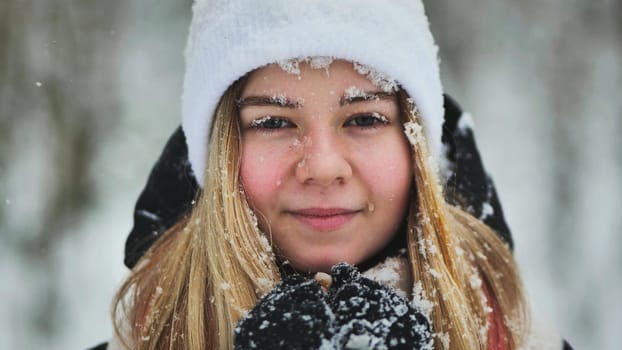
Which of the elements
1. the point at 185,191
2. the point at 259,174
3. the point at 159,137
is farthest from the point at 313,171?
the point at 159,137

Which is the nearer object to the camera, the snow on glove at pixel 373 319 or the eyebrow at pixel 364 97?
the snow on glove at pixel 373 319

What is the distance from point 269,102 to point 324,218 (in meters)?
0.25

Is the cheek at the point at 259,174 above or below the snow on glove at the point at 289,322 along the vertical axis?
above

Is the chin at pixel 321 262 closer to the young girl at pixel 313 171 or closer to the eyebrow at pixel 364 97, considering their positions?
the young girl at pixel 313 171

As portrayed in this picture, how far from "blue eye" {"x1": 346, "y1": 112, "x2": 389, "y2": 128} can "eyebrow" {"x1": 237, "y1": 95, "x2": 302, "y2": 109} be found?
0.12 metres

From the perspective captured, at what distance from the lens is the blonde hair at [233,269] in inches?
55.7

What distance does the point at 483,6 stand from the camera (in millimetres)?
4109

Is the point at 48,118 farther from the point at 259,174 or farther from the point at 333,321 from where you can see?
the point at 333,321

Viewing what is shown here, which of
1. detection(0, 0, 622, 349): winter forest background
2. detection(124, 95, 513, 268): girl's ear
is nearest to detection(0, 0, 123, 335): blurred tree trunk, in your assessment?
detection(0, 0, 622, 349): winter forest background

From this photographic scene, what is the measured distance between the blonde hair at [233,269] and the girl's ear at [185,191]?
255 millimetres

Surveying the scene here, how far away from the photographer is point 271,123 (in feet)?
4.58

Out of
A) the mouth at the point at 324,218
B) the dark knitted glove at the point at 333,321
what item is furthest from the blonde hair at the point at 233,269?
the dark knitted glove at the point at 333,321

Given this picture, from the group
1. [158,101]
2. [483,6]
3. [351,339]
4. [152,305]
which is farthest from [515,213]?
[351,339]

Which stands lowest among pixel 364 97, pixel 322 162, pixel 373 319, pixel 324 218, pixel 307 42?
pixel 373 319
